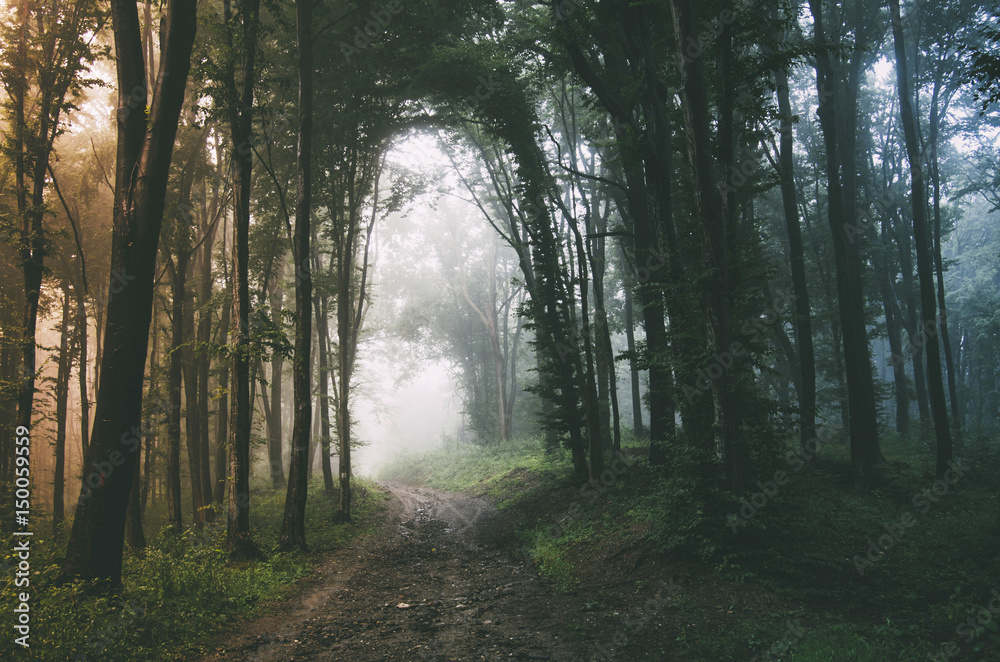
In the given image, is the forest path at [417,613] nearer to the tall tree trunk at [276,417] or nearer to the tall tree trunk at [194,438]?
the tall tree trunk at [194,438]

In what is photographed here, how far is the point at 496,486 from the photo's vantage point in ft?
60.7

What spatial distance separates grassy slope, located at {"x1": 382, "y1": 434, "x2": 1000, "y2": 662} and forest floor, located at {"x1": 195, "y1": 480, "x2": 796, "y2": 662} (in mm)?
44

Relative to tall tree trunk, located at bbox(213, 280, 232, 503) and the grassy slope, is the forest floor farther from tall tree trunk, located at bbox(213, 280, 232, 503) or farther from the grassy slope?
tall tree trunk, located at bbox(213, 280, 232, 503)

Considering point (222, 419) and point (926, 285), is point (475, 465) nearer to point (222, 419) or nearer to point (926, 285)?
point (222, 419)

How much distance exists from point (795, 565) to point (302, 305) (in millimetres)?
9185

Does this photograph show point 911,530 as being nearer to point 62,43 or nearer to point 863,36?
point 863,36

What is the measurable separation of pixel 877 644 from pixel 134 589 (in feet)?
24.0

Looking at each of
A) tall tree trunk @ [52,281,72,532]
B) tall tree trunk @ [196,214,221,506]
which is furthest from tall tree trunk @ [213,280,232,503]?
tall tree trunk @ [52,281,72,532]

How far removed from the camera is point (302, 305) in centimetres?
1023

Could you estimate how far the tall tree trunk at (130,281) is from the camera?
5.59 metres

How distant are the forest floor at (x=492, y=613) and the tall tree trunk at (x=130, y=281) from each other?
6.11ft

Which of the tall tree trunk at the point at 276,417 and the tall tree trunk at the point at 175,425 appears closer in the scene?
the tall tree trunk at the point at 175,425

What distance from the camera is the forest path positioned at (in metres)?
5.00

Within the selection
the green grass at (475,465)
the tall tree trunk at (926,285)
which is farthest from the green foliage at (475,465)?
the tall tree trunk at (926,285)
